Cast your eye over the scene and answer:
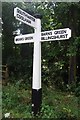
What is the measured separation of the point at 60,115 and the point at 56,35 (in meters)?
1.65

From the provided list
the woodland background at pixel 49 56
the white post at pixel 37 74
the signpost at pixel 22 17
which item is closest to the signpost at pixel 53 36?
the white post at pixel 37 74

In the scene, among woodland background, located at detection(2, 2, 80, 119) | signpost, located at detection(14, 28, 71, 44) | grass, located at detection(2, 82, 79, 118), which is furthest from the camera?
woodland background, located at detection(2, 2, 80, 119)

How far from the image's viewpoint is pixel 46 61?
30.6 feet

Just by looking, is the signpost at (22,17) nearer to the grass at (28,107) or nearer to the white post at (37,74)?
the white post at (37,74)

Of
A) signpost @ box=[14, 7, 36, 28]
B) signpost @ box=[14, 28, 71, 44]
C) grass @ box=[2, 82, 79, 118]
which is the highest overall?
signpost @ box=[14, 7, 36, 28]

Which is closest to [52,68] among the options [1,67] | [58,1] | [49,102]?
[1,67]

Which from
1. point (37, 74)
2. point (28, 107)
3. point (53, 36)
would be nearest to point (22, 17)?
point (53, 36)

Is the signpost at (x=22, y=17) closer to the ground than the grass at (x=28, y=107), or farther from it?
farther from it

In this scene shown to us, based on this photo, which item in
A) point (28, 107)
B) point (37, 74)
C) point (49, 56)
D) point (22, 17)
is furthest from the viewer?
point (49, 56)

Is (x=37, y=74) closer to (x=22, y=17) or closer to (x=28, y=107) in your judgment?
(x=28, y=107)

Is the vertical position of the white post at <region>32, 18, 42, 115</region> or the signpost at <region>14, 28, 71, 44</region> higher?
the signpost at <region>14, 28, 71, 44</region>

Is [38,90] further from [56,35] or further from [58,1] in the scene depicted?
[58,1]

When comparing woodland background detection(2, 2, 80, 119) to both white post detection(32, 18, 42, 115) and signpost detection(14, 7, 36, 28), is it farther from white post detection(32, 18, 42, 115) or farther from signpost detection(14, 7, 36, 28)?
signpost detection(14, 7, 36, 28)

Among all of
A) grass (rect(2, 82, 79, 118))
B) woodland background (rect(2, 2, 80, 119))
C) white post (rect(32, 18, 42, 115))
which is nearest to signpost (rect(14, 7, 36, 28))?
white post (rect(32, 18, 42, 115))
